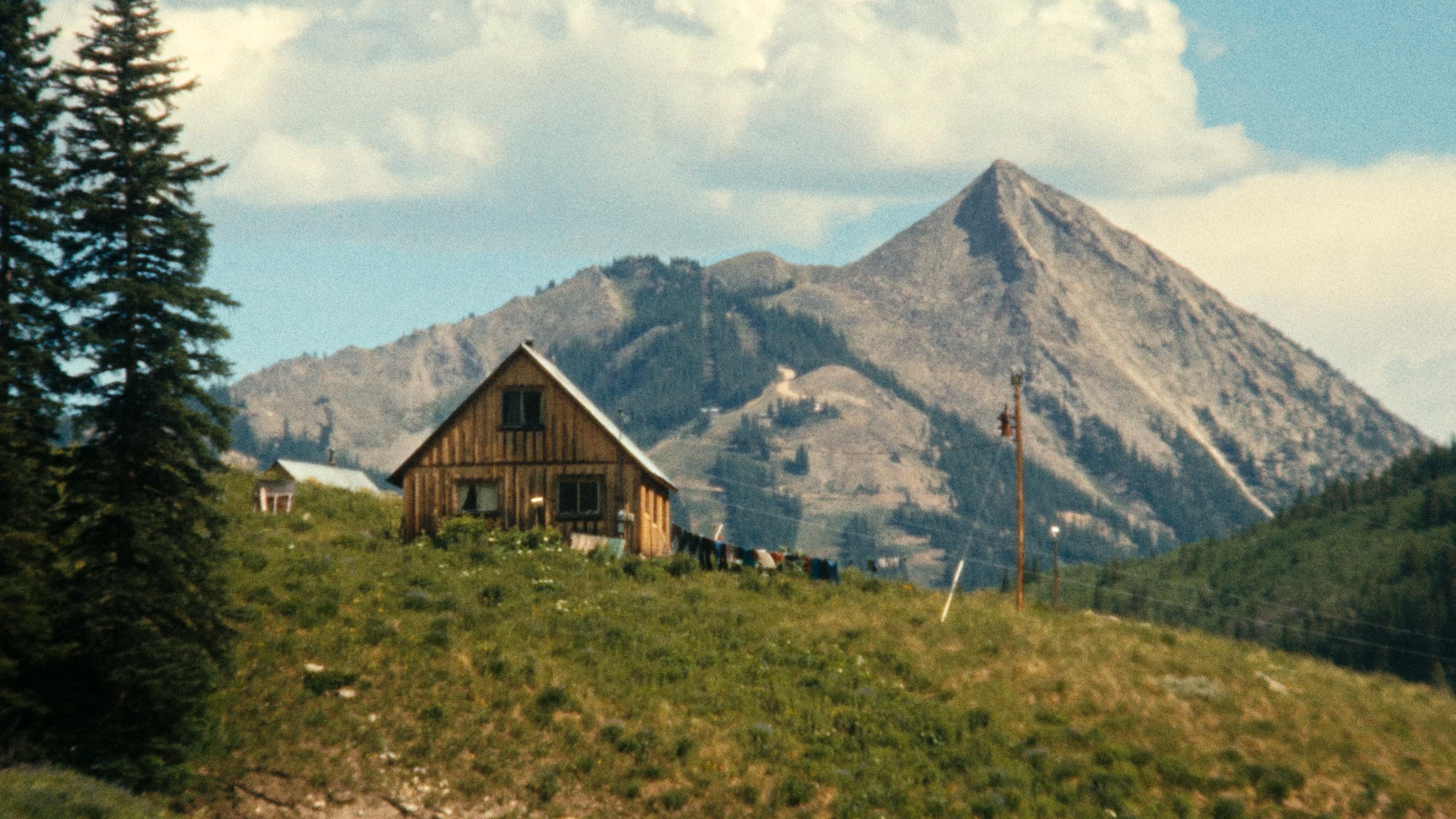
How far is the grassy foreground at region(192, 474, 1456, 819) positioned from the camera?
3002 cm

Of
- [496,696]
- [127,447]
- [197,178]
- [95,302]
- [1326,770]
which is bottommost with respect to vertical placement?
[1326,770]

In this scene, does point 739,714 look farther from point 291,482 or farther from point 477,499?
point 291,482

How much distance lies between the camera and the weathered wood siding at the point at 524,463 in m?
54.0

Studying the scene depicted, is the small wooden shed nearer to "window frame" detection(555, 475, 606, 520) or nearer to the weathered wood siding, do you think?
the weathered wood siding

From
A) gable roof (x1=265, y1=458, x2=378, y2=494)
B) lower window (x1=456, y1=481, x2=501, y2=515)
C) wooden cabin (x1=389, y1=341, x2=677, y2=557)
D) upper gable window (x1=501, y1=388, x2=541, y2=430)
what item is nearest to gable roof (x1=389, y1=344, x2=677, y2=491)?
wooden cabin (x1=389, y1=341, x2=677, y2=557)

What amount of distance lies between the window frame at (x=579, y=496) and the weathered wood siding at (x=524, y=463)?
2.7 inches

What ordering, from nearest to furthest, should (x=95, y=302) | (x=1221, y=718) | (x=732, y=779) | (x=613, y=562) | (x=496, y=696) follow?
(x=95, y=302) < (x=732, y=779) < (x=496, y=696) < (x=1221, y=718) < (x=613, y=562)

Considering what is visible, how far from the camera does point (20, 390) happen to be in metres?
28.0

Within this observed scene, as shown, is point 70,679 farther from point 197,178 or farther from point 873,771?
point 873,771

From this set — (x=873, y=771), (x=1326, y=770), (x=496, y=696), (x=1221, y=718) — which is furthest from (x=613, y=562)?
(x=1326, y=770)

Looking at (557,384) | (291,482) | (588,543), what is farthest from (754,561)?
(291,482)

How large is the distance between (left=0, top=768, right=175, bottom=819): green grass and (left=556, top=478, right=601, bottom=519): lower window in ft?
97.1

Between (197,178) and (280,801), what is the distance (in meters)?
14.7

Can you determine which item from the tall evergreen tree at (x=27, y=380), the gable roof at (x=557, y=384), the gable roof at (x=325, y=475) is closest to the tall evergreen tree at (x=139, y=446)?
the tall evergreen tree at (x=27, y=380)
